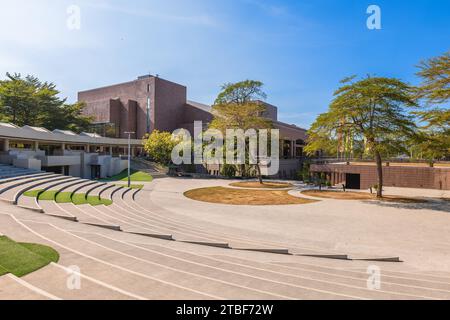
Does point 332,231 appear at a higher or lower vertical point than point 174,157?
lower

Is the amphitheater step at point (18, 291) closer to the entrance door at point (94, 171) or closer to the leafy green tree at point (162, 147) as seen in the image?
the entrance door at point (94, 171)

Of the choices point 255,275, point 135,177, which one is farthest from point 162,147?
point 255,275

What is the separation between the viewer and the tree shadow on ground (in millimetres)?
19719

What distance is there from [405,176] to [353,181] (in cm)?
579

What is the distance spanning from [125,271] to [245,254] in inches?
170

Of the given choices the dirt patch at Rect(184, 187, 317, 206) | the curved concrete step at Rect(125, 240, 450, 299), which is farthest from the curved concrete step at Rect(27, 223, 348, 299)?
the dirt patch at Rect(184, 187, 317, 206)

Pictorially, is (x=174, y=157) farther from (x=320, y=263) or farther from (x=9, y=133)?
(x=320, y=263)

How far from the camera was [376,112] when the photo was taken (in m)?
23.3

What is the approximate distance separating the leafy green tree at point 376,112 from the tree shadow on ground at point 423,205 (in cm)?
446

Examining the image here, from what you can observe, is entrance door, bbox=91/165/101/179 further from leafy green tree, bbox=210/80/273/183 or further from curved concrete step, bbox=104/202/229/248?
curved concrete step, bbox=104/202/229/248

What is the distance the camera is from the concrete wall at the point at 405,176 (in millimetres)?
30484

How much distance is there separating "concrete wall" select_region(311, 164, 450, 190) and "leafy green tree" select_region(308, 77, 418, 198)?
10.7 meters

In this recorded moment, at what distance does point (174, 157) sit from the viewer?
168ft
